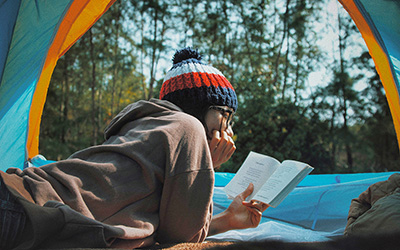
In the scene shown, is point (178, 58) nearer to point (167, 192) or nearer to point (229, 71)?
point (167, 192)

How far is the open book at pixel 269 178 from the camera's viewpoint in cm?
145

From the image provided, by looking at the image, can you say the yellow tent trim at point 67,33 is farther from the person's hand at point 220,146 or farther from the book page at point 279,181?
the book page at point 279,181

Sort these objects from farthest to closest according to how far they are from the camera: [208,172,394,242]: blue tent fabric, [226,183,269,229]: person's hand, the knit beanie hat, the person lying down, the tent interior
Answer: [208,172,394,242]: blue tent fabric, the tent interior, [226,183,269,229]: person's hand, the knit beanie hat, the person lying down

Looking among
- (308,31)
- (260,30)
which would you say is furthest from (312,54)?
(260,30)

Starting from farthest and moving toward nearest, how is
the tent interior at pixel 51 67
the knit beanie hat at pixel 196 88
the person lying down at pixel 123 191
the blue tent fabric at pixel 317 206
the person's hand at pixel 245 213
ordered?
1. the blue tent fabric at pixel 317 206
2. the tent interior at pixel 51 67
3. the person's hand at pixel 245 213
4. the knit beanie hat at pixel 196 88
5. the person lying down at pixel 123 191

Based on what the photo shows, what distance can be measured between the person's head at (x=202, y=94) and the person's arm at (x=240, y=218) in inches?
13.4

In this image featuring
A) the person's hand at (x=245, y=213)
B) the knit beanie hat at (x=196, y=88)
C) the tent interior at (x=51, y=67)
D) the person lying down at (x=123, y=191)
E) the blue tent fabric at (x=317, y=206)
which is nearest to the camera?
the person lying down at (x=123, y=191)

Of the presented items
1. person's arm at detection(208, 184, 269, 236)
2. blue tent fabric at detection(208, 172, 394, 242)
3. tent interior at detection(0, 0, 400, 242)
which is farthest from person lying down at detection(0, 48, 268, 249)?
blue tent fabric at detection(208, 172, 394, 242)

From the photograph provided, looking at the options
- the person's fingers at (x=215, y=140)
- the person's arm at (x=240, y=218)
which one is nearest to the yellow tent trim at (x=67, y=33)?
the person's fingers at (x=215, y=140)

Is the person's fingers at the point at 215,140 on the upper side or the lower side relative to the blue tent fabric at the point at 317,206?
upper

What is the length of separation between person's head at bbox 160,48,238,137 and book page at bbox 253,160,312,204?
0.93ft

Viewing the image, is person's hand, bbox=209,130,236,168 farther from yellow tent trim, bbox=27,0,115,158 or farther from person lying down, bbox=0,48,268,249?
yellow tent trim, bbox=27,0,115,158

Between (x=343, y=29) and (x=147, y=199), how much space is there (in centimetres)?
677

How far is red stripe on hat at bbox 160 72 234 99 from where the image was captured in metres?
1.42
